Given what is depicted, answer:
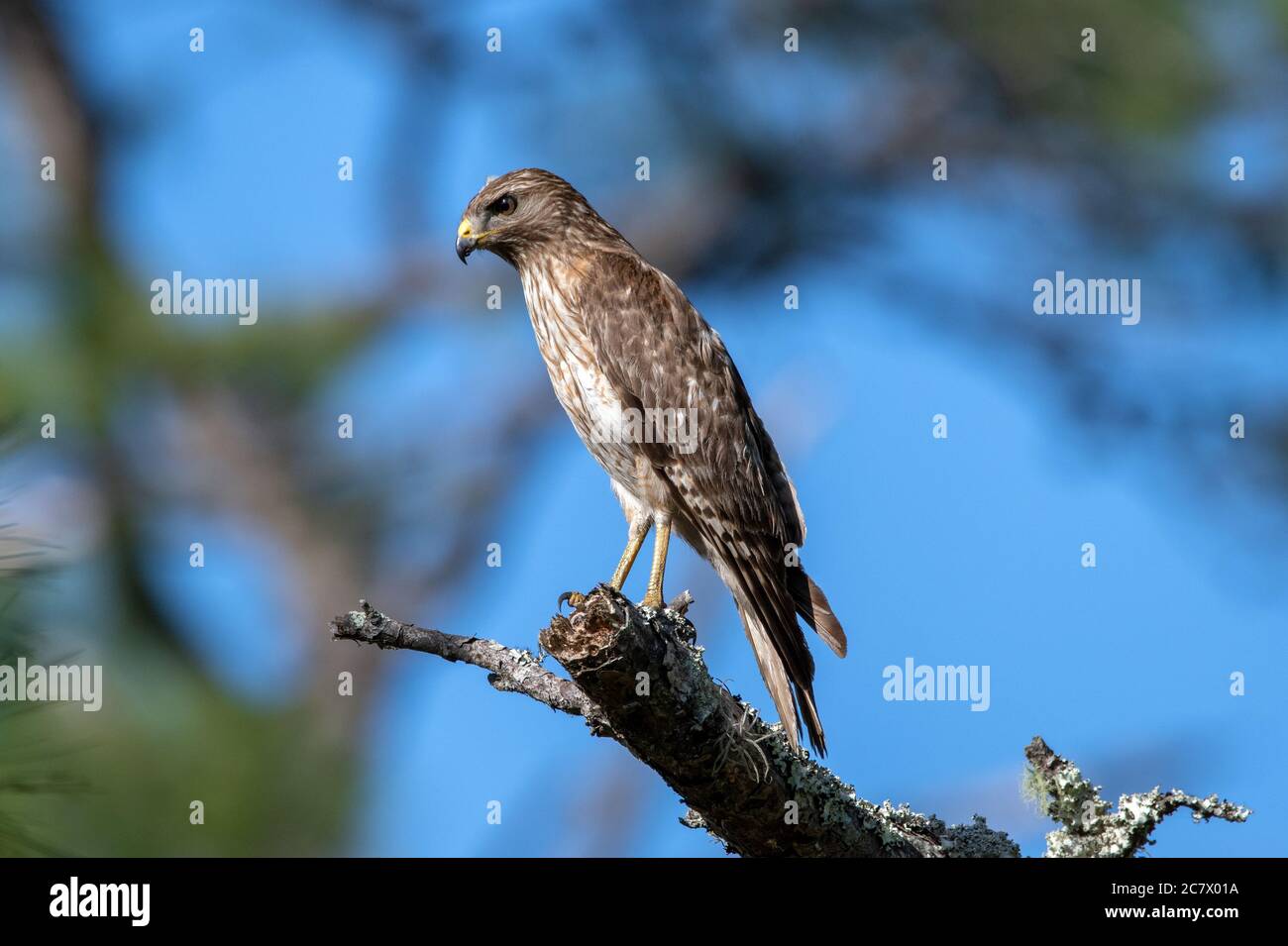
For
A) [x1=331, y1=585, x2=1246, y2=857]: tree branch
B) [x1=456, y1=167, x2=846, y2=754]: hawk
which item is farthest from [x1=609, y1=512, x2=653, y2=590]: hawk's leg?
[x1=331, y1=585, x2=1246, y2=857]: tree branch

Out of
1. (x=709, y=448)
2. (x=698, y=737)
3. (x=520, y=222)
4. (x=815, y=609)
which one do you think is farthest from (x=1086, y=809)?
(x=520, y=222)

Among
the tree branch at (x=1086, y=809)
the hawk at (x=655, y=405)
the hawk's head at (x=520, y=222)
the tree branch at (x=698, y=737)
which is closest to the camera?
the tree branch at (x=698, y=737)

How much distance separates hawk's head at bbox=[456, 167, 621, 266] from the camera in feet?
16.1

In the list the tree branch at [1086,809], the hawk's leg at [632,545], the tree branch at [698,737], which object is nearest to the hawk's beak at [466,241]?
the hawk's leg at [632,545]

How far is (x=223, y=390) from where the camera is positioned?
24.6ft

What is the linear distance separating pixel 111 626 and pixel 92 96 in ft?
9.69

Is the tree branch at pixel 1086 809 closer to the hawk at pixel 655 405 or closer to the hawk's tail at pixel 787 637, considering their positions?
the hawk's tail at pixel 787 637

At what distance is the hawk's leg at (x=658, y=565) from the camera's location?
13.0 feet

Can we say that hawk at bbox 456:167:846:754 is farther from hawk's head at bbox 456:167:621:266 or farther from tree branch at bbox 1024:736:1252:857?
tree branch at bbox 1024:736:1252:857

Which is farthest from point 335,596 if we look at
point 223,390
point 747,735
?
point 747,735

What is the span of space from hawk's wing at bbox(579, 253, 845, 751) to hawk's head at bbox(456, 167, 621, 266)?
0.72ft

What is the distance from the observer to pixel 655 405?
450cm

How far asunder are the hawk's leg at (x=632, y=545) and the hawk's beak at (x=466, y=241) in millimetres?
1075

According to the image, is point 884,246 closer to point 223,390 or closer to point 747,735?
point 223,390
